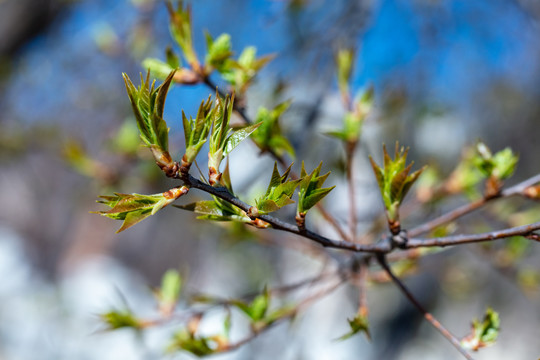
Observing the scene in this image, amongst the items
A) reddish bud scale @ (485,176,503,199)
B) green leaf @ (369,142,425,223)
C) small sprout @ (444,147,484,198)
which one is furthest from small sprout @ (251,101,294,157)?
small sprout @ (444,147,484,198)

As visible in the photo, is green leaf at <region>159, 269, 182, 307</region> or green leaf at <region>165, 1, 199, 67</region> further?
green leaf at <region>159, 269, 182, 307</region>

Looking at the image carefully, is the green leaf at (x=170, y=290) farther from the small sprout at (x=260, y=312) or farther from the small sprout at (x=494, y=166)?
the small sprout at (x=494, y=166)

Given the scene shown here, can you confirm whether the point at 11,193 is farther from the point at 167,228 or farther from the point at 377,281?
the point at 377,281

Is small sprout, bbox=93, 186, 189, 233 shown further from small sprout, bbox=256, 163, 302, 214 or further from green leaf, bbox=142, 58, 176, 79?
green leaf, bbox=142, 58, 176, 79

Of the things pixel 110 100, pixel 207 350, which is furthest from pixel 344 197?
pixel 110 100

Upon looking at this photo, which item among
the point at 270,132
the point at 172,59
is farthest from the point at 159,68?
the point at 270,132

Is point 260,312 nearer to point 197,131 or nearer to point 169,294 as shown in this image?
point 169,294

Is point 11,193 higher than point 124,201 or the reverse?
higher
